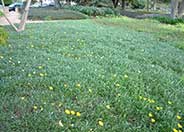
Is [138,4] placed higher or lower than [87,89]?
lower

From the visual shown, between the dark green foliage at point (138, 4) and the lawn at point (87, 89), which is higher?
the lawn at point (87, 89)

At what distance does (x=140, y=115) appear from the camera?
11.8ft

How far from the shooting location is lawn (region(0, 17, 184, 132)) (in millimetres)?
3174

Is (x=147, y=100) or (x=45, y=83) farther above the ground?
(x=45, y=83)

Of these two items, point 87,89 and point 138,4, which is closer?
point 87,89

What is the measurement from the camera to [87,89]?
3.90 metres

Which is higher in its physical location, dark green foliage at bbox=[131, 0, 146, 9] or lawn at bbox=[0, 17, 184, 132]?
lawn at bbox=[0, 17, 184, 132]

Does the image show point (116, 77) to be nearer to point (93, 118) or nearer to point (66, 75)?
point (66, 75)

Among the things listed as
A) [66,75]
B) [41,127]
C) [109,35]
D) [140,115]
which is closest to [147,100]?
[140,115]

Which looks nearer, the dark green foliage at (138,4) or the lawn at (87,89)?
the lawn at (87,89)

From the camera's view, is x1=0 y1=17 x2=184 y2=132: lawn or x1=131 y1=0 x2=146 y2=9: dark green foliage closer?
x1=0 y1=17 x2=184 y2=132: lawn

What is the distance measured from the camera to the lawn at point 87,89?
→ 317cm

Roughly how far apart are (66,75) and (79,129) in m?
1.35

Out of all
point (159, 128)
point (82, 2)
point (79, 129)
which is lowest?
point (82, 2)
